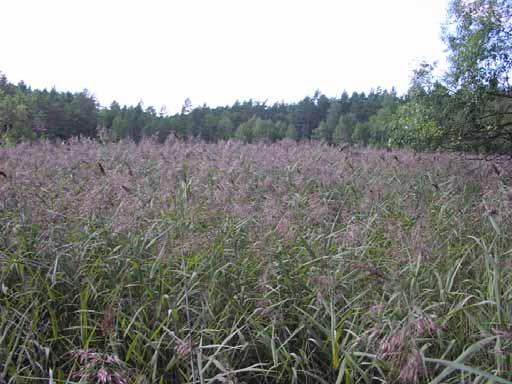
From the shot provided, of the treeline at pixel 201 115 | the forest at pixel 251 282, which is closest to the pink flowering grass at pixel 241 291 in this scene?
the forest at pixel 251 282

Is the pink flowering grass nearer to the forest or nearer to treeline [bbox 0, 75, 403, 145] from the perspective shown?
the forest

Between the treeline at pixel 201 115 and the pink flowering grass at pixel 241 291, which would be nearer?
the pink flowering grass at pixel 241 291

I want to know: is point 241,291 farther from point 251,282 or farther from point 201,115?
point 201,115

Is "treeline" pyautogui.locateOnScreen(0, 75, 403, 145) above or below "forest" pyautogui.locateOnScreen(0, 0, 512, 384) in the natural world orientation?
above

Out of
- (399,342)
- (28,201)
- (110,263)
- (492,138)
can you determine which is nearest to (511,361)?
(399,342)

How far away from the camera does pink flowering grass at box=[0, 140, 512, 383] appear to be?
1621 mm

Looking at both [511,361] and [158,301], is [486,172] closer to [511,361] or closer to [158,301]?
[511,361]

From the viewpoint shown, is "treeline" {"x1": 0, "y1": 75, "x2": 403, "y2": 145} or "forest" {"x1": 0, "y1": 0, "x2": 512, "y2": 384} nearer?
"forest" {"x1": 0, "y1": 0, "x2": 512, "y2": 384}

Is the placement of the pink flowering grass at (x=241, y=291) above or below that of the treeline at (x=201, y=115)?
below

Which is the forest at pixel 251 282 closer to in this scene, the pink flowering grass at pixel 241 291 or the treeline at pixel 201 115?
the pink flowering grass at pixel 241 291

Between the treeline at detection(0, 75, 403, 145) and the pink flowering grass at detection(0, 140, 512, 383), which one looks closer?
the pink flowering grass at detection(0, 140, 512, 383)

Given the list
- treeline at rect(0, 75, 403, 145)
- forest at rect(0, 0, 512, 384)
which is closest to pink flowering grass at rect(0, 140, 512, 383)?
forest at rect(0, 0, 512, 384)

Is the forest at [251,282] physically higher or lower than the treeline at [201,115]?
lower

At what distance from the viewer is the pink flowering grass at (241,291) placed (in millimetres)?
1621
